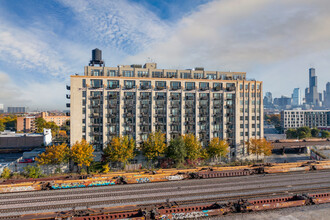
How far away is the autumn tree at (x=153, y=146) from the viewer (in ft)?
165

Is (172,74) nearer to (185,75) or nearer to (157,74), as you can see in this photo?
(185,75)

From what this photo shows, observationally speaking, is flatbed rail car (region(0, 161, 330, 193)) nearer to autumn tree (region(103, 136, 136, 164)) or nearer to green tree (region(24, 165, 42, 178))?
green tree (region(24, 165, 42, 178))

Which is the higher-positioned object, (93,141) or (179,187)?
(93,141)

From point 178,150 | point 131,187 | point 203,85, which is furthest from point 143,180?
point 203,85

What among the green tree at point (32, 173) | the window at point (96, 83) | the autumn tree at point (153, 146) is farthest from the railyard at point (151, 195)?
the window at point (96, 83)

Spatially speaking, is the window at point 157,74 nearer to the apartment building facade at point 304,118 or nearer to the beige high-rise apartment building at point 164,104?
the beige high-rise apartment building at point 164,104

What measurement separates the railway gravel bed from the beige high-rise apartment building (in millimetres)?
24096

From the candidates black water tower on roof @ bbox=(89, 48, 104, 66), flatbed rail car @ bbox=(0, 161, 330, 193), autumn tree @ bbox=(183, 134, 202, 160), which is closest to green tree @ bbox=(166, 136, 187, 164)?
autumn tree @ bbox=(183, 134, 202, 160)

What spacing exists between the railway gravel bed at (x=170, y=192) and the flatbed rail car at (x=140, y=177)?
1.23m

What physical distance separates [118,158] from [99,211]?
26.0 m

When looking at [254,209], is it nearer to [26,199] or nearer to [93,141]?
[26,199]

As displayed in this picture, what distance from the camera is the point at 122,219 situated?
21438mm

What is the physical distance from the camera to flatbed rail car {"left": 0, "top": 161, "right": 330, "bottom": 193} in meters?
31.2

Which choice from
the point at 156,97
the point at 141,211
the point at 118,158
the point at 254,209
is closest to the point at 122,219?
the point at 141,211
